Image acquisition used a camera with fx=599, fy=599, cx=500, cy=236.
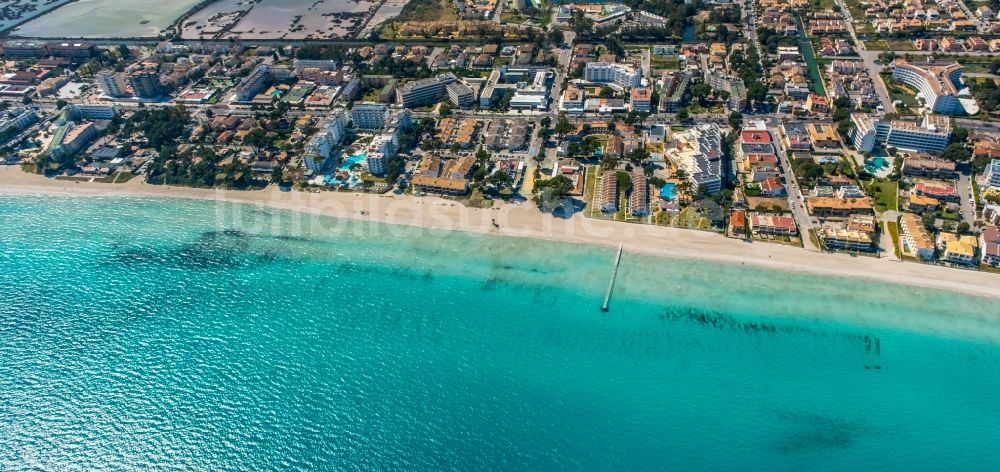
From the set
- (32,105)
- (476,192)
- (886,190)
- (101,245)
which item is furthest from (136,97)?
(886,190)

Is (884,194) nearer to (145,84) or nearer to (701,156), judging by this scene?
(701,156)

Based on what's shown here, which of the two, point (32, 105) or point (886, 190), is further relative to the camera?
point (32, 105)

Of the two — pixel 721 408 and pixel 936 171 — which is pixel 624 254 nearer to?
pixel 721 408

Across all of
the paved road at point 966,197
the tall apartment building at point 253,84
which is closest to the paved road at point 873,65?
the paved road at point 966,197

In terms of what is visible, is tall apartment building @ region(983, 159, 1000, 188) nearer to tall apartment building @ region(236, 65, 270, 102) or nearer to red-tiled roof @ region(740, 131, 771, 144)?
red-tiled roof @ region(740, 131, 771, 144)

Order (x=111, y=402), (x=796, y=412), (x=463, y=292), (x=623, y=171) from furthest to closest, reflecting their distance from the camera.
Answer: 1. (x=623, y=171)
2. (x=463, y=292)
3. (x=111, y=402)
4. (x=796, y=412)

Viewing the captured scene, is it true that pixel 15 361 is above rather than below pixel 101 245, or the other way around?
below
